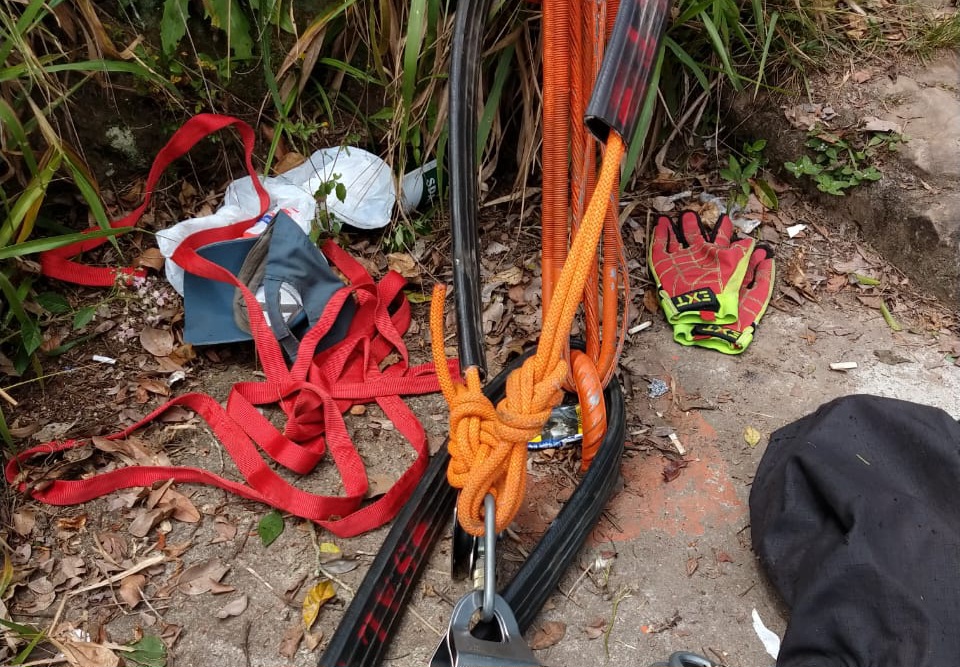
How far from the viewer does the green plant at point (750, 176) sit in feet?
8.70

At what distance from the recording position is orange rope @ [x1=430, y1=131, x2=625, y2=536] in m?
1.20

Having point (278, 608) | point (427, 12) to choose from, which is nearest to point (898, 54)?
point (427, 12)

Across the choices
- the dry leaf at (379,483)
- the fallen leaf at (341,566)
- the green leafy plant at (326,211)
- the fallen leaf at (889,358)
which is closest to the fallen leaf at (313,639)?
the fallen leaf at (341,566)

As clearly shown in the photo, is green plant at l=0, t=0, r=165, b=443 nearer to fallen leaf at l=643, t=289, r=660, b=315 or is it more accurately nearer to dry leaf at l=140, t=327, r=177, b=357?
dry leaf at l=140, t=327, r=177, b=357

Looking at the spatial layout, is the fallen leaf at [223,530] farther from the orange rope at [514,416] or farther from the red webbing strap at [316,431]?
→ the orange rope at [514,416]

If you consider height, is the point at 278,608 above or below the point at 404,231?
below

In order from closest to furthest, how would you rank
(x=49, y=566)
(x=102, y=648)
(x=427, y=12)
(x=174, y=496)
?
(x=102, y=648) → (x=49, y=566) → (x=174, y=496) → (x=427, y=12)

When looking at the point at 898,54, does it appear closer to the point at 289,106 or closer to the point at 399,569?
the point at 289,106

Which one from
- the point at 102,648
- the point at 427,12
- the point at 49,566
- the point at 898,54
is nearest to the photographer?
the point at 102,648

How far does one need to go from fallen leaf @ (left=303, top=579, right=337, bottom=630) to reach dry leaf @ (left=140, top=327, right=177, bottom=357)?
0.95m

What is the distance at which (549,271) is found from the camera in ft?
5.94

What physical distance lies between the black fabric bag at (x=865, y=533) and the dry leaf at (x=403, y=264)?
1.27 meters

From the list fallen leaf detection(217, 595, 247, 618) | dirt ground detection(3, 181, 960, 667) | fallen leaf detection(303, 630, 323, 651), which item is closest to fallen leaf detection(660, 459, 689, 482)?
dirt ground detection(3, 181, 960, 667)

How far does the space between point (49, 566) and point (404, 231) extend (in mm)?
1429
